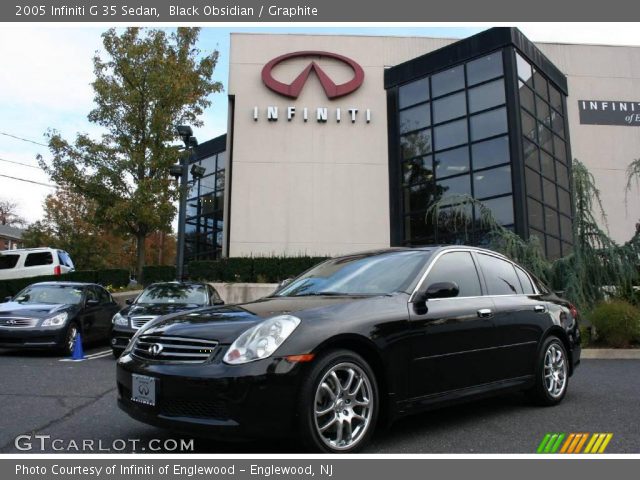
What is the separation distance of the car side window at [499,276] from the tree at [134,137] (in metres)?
13.2

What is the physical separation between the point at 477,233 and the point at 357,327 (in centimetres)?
1379

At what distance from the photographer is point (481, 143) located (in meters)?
18.2

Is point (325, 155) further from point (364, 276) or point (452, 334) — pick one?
point (452, 334)

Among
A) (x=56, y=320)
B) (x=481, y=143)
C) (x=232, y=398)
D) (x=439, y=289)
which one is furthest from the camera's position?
(x=481, y=143)

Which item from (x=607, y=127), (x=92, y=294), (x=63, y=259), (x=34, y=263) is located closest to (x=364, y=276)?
(x=92, y=294)

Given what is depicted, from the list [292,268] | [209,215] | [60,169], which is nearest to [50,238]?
[209,215]

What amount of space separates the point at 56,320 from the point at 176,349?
7.20 metres

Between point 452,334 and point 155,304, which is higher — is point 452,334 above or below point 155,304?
below

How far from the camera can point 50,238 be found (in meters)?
36.1

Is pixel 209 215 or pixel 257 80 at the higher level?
pixel 257 80

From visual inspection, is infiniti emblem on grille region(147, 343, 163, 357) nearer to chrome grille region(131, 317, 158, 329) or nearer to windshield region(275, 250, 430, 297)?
windshield region(275, 250, 430, 297)

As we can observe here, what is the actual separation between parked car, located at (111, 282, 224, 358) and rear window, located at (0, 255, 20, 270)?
15.0 meters

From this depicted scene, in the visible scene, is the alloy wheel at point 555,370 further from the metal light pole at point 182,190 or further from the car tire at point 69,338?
the metal light pole at point 182,190
